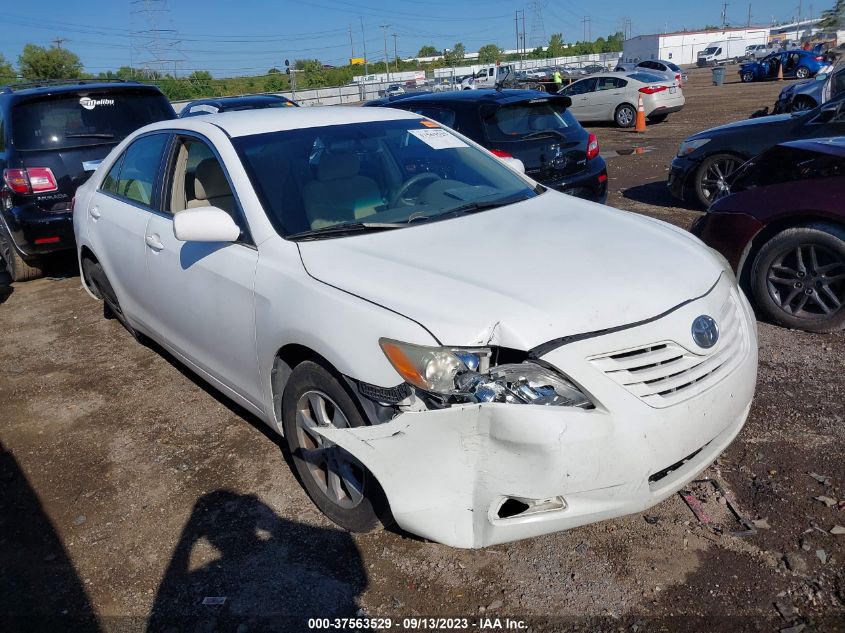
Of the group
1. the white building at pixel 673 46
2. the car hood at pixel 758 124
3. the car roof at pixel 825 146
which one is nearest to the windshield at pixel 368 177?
the car roof at pixel 825 146

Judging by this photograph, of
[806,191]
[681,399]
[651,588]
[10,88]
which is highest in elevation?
[10,88]

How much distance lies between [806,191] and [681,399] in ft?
9.27

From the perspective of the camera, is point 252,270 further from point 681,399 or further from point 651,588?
point 651,588

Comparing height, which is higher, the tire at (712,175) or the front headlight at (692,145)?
the front headlight at (692,145)

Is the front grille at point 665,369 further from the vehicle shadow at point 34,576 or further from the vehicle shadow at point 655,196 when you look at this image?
the vehicle shadow at point 655,196

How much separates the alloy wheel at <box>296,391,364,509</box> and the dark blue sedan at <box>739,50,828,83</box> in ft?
119

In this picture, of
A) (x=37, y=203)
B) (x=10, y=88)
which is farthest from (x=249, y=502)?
(x=10, y=88)

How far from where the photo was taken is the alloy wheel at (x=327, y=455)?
276cm

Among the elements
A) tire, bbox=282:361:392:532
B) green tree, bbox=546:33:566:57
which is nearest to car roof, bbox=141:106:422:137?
tire, bbox=282:361:392:532

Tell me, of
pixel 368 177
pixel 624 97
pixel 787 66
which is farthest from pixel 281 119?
pixel 787 66

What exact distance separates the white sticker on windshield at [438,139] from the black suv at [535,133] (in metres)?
2.52

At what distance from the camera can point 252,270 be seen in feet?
10.0

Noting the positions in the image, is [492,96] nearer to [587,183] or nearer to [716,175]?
[587,183]

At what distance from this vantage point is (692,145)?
832 cm
